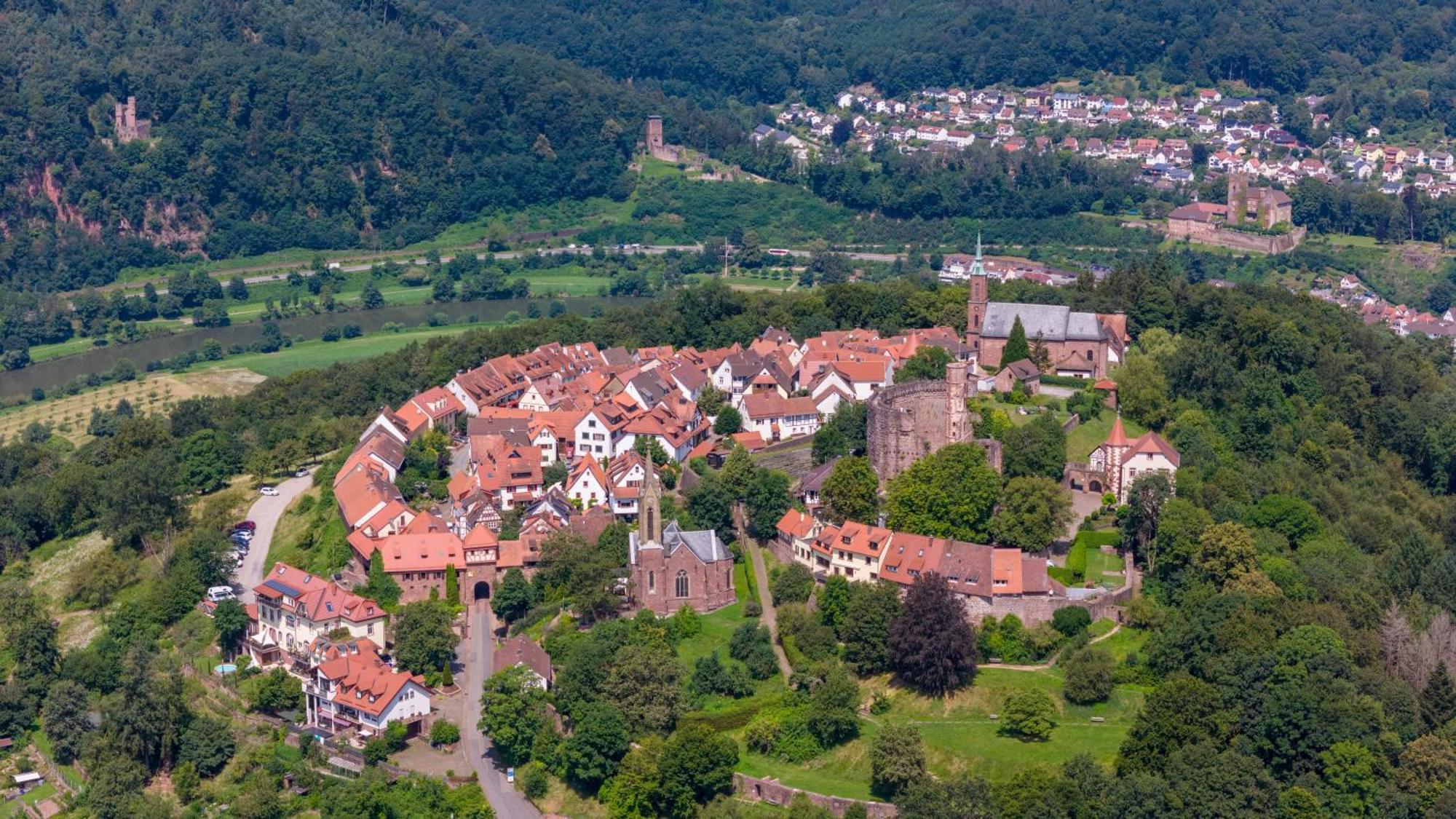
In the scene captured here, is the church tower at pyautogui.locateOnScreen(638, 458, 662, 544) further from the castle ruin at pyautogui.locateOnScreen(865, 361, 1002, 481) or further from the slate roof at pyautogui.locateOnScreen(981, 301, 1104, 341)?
the slate roof at pyautogui.locateOnScreen(981, 301, 1104, 341)

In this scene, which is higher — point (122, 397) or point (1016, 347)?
point (1016, 347)

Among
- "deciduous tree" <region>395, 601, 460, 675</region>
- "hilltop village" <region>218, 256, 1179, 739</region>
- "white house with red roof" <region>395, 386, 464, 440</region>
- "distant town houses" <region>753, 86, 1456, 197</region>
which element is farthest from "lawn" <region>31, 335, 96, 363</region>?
"deciduous tree" <region>395, 601, 460, 675</region>

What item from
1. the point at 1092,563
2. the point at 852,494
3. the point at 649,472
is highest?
the point at 649,472

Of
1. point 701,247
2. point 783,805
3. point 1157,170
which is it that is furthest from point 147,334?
point 783,805

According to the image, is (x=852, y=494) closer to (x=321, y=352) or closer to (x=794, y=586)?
(x=794, y=586)

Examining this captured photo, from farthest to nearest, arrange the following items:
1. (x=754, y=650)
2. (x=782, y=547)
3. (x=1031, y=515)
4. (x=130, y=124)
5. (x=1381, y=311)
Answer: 1. (x=130, y=124)
2. (x=1381, y=311)
3. (x=782, y=547)
4. (x=1031, y=515)
5. (x=754, y=650)

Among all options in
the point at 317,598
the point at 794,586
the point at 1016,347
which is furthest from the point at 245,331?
the point at 794,586

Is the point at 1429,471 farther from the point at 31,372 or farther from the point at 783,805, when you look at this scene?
the point at 31,372
